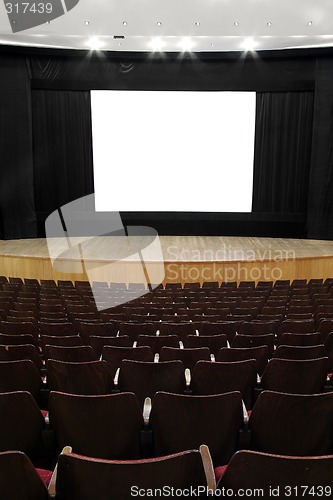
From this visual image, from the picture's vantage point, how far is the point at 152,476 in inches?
59.3

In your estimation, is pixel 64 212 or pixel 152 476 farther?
pixel 64 212

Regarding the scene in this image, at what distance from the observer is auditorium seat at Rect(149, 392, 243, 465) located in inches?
87.0

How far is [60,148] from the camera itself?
15.2 m

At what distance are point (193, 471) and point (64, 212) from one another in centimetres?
1441

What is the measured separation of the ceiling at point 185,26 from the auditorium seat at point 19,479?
1138 centimetres

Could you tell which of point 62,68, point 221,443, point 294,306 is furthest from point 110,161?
point 221,443

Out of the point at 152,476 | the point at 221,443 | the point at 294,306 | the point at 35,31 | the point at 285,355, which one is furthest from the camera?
the point at 35,31

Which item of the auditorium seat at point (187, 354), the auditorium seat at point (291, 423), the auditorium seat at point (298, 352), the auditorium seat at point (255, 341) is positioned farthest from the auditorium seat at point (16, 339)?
the auditorium seat at point (291, 423)

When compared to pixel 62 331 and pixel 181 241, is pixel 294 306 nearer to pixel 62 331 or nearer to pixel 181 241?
pixel 62 331

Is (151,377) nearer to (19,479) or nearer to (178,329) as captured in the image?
(19,479)

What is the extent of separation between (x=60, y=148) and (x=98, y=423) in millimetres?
14179

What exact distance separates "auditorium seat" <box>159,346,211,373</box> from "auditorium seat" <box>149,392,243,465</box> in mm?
1227

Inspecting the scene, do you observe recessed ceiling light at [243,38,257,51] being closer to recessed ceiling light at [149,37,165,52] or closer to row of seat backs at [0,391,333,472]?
recessed ceiling light at [149,37,165,52]

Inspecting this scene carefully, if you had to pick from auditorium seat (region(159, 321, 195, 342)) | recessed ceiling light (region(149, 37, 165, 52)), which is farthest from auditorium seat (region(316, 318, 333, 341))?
recessed ceiling light (region(149, 37, 165, 52))
